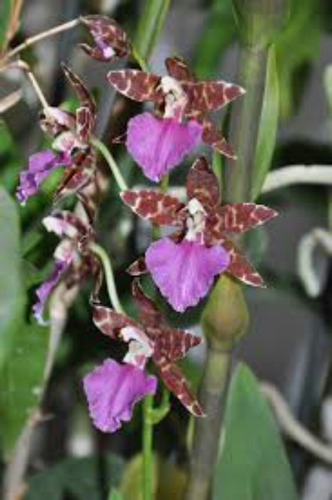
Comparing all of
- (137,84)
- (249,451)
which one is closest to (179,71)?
(137,84)

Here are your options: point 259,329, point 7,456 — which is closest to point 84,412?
point 7,456

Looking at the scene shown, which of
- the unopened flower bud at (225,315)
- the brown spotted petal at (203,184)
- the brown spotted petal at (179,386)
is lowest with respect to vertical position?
Result: the brown spotted petal at (179,386)

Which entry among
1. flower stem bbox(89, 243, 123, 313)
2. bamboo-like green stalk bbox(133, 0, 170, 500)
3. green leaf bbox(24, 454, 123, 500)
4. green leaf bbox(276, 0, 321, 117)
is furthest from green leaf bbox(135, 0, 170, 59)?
green leaf bbox(24, 454, 123, 500)

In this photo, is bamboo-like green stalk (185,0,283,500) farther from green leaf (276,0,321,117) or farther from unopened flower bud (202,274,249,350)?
green leaf (276,0,321,117)

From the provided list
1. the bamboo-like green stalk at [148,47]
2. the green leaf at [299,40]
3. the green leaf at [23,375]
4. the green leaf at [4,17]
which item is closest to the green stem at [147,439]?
the bamboo-like green stalk at [148,47]

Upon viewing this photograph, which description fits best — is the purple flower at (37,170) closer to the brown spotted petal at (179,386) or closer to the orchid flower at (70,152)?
the orchid flower at (70,152)

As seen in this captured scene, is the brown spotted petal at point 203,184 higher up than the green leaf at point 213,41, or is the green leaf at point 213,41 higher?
the brown spotted petal at point 203,184

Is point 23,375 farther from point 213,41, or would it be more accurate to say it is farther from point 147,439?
point 213,41
